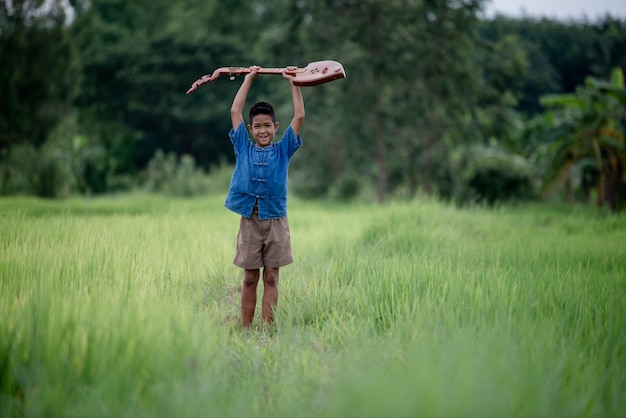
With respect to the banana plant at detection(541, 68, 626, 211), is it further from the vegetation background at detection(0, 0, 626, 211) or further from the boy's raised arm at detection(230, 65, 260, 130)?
the boy's raised arm at detection(230, 65, 260, 130)

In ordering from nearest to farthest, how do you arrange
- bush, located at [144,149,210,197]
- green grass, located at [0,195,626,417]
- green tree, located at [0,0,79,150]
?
green grass, located at [0,195,626,417] < green tree, located at [0,0,79,150] < bush, located at [144,149,210,197]

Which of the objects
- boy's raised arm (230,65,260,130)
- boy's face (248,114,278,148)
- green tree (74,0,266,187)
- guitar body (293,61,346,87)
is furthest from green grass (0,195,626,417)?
green tree (74,0,266,187)

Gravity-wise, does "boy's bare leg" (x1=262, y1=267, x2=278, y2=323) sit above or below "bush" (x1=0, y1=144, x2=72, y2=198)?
below

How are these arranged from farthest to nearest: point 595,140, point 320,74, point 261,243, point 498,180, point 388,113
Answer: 1. point 388,113
2. point 498,180
3. point 595,140
4. point 261,243
5. point 320,74

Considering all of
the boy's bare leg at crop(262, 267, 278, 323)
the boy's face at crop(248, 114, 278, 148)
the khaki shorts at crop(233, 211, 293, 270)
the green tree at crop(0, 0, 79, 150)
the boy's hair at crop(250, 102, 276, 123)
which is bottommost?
the boy's bare leg at crop(262, 267, 278, 323)

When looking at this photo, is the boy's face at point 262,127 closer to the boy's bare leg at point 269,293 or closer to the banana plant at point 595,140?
the boy's bare leg at point 269,293

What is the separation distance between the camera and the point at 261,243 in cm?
346

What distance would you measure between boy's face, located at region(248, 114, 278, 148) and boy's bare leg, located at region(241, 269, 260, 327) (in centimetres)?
93

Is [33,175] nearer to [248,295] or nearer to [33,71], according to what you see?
[33,71]

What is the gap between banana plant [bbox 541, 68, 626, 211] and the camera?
1012cm

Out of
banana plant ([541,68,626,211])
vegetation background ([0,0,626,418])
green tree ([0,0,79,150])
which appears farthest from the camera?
green tree ([0,0,79,150])

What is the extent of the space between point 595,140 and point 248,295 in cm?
942

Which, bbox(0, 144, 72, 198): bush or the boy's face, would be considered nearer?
the boy's face

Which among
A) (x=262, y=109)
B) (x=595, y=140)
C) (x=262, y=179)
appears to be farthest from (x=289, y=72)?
(x=595, y=140)
